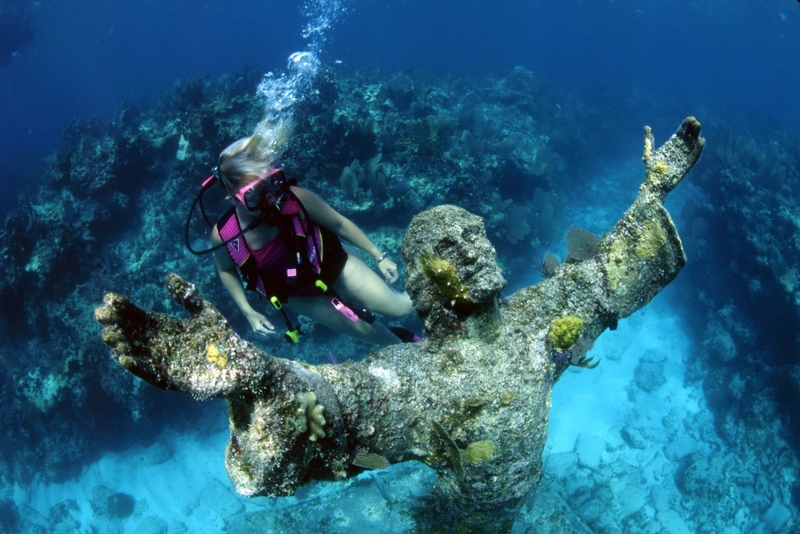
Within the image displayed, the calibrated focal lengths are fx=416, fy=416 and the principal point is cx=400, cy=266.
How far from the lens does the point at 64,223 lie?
8.99m

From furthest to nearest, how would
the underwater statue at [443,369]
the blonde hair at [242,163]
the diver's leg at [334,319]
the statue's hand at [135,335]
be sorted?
the diver's leg at [334,319] < the blonde hair at [242,163] < the underwater statue at [443,369] < the statue's hand at [135,335]

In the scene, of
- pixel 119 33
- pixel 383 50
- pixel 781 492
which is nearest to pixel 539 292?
pixel 781 492

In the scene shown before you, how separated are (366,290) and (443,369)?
5.38ft

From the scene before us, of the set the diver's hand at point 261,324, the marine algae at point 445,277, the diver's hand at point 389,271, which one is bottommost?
the diver's hand at point 261,324

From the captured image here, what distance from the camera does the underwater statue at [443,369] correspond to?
158 centimetres

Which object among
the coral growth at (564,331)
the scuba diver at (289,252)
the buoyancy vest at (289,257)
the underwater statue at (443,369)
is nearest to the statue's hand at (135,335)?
the underwater statue at (443,369)

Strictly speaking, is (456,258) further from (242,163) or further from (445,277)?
(242,163)

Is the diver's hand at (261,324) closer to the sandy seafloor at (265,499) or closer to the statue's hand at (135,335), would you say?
the statue's hand at (135,335)

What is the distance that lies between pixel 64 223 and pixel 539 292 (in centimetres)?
1037

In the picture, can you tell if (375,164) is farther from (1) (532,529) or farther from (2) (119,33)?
(2) (119,33)

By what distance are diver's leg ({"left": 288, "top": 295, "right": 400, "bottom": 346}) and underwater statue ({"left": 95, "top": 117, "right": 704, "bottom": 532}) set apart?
129 centimetres

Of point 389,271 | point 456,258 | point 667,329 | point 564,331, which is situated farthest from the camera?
point 667,329

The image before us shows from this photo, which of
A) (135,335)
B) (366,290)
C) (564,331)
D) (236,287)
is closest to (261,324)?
(236,287)

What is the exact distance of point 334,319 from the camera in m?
3.75
